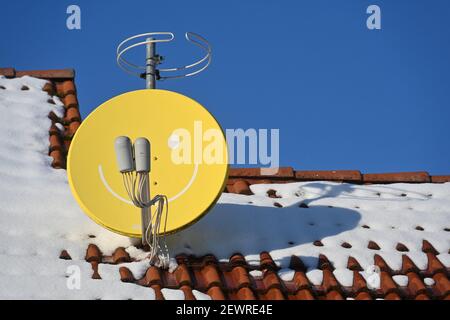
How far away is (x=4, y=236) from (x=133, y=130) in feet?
4.82

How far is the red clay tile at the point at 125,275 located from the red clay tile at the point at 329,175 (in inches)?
115

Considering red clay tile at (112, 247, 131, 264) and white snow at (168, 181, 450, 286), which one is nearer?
red clay tile at (112, 247, 131, 264)

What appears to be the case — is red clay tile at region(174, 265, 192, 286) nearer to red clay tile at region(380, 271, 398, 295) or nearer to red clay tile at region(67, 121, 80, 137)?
red clay tile at region(380, 271, 398, 295)

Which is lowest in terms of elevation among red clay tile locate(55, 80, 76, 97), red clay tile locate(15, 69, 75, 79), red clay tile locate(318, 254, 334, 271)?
red clay tile locate(318, 254, 334, 271)

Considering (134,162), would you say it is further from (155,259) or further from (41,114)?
(41,114)

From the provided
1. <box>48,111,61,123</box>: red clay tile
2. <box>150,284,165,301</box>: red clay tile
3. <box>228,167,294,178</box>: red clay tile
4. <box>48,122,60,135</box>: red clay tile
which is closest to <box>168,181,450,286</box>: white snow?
<box>228,167,294,178</box>: red clay tile

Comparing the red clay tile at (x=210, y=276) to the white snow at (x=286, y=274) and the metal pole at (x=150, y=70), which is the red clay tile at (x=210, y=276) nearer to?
the white snow at (x=286, y=274)

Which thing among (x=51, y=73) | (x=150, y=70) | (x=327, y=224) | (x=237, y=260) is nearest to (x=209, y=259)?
(x=237, y=260)

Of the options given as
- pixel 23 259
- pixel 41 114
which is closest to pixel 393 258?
pixel 23 259

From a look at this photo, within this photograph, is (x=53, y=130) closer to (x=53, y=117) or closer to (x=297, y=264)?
(x=53, y=117)

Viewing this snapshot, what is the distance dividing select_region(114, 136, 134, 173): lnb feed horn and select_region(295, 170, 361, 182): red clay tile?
8.85 ft

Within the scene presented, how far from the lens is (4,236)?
924 cm

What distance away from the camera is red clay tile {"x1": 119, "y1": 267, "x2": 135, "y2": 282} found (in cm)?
882

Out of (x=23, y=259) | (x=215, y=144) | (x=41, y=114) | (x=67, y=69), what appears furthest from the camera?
(x=67, y=69)
